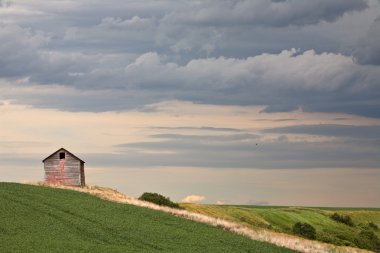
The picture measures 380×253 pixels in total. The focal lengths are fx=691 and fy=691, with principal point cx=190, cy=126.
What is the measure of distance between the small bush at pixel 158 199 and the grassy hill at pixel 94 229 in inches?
711

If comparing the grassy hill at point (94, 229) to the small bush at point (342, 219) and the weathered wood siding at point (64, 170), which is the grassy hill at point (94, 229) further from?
the small bush at point (342, 219)

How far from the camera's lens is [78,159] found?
305ft

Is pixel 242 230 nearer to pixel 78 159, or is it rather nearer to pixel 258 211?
pixel 78 159

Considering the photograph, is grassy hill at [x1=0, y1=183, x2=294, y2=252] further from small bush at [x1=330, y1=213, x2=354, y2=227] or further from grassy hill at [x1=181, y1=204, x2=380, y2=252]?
small bush at [x1=330, y1=213, x2=354, y2=227]

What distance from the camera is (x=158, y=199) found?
294 feet

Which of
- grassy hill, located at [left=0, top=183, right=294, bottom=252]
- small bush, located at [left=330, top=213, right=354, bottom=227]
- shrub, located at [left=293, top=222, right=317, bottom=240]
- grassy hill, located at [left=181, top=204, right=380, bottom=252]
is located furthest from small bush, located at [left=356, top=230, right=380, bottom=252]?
grassy hill, located at [left=0, top=183, right=294, bottom=252]

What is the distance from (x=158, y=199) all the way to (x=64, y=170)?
13.5 metres

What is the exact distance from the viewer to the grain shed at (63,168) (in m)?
92.2

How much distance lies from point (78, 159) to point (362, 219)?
274 ft

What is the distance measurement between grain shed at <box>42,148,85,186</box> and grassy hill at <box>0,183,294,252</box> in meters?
20.3

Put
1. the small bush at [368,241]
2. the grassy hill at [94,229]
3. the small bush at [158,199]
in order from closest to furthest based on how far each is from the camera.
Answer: the grassy hill at [94,229] → the small bush at [158,199] → the small bush at [368,241]

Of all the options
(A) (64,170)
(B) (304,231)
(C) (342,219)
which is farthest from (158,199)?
(C) (342,219)

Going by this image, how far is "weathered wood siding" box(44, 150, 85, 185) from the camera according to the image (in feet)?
302

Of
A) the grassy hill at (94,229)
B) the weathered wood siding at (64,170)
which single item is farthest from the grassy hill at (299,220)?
the grassy hill at (94,229)
